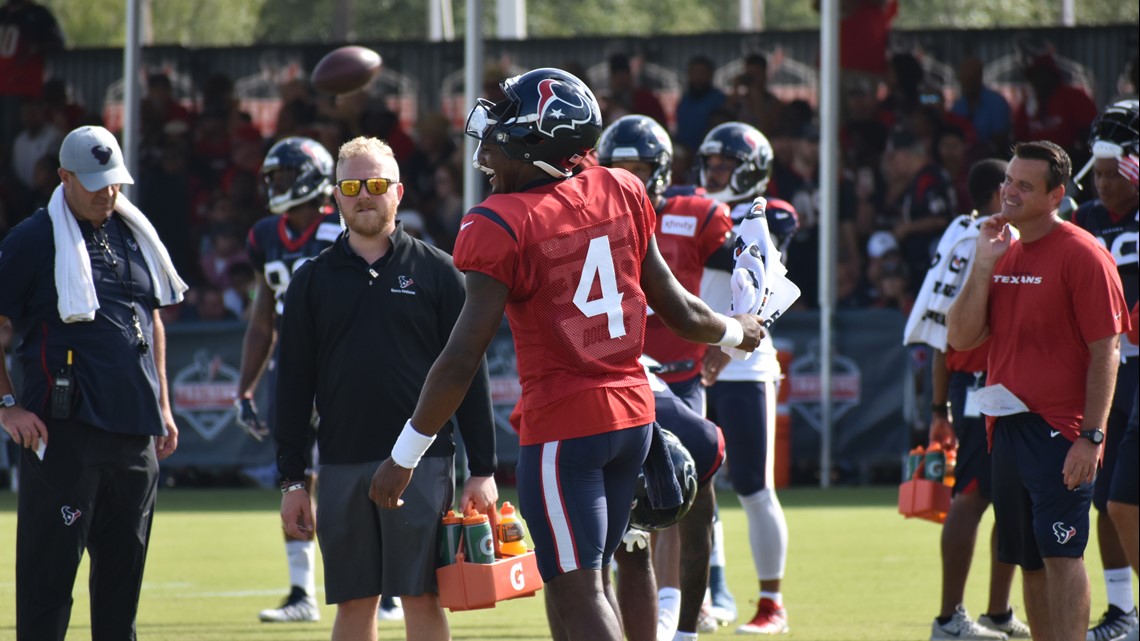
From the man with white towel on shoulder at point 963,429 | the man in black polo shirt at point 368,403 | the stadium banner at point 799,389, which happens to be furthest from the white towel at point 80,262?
the stadium banner at point 799,389

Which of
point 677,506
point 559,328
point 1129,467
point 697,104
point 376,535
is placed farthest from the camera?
point 697,104

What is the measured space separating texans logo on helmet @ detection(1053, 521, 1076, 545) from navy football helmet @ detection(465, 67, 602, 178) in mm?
2492

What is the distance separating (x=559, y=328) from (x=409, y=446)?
604 millimetres

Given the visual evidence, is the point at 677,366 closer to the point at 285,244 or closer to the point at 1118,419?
the point at 1118,419

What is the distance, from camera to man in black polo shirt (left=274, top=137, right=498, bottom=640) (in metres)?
6.06

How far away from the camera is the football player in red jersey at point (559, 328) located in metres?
5.10

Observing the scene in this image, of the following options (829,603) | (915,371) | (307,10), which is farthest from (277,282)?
(307,10)

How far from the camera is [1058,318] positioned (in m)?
6.47

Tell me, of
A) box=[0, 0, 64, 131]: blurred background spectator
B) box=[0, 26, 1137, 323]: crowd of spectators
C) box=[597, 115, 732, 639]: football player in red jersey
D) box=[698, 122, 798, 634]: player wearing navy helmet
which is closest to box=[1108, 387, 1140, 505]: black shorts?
box=[698, 122, 798, 634]: player wearing navy helmet

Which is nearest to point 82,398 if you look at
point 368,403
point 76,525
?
point 76,525

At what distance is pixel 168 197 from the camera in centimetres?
1773

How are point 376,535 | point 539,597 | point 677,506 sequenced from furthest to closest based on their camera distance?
1. point 539,597
2. point 376,535
3. point 677,506

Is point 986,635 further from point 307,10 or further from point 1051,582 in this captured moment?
point 307,10

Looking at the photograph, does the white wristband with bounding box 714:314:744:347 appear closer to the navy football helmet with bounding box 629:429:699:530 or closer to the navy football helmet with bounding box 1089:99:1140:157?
the navy football helmet with bounding box 629:429:699:530
